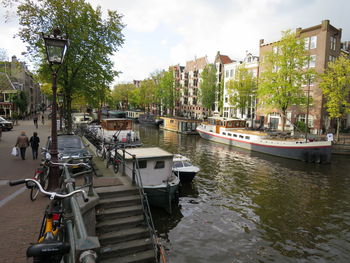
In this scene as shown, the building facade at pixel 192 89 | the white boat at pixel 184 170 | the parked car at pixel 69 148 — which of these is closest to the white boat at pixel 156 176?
the parked car at pixel 69 148

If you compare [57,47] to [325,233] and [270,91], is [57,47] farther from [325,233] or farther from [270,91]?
[270,91]

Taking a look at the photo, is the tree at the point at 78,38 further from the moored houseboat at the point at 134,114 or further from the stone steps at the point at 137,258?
the moored houseboat at the point at 134,114

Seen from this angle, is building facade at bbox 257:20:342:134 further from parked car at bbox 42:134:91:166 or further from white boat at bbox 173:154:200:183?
parked car at bbox 42:134:91:166

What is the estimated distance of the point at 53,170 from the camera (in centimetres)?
900

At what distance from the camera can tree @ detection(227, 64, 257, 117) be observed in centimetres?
4941

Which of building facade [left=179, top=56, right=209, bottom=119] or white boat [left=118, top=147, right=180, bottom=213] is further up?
building facade [left=179, top=56, right=209, bottom=119]

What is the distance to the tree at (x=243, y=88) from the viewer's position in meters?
49.4

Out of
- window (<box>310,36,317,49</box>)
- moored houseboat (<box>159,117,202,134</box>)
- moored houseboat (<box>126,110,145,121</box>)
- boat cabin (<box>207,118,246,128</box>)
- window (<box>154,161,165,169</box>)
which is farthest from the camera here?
moored houseboat (<box>126,110,145,121</box>)

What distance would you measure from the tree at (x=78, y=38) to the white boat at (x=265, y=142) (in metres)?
19.3

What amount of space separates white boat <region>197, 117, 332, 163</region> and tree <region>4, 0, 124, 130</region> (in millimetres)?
19330

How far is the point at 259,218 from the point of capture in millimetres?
13531

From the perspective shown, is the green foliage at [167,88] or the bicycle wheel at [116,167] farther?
the green foliage at [167,88]

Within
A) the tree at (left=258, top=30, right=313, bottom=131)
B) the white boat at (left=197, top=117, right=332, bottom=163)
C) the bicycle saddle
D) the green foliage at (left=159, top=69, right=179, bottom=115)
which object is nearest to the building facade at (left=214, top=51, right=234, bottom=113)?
the green foliage at (left=159, top=69, right=179, bottom=115)

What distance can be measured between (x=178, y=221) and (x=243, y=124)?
30.1 m
